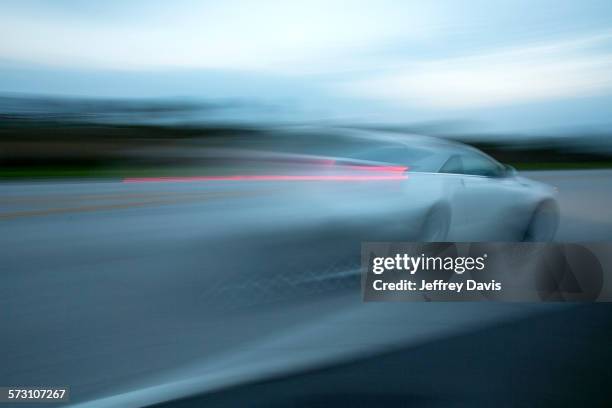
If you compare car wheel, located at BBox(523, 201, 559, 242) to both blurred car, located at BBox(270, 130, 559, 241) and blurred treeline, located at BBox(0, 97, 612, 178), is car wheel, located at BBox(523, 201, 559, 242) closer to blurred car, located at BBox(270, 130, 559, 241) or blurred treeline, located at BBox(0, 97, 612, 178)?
blurred car, located at BBox(270, 130, 559, 241)

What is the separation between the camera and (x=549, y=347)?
330cm

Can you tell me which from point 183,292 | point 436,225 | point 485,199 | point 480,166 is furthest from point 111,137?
point 485,199

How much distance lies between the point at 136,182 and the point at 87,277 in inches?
19.3

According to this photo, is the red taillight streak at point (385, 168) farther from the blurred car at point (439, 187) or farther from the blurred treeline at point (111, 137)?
the blurred treeline at point (111, 137)

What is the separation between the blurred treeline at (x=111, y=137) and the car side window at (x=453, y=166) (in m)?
0.72

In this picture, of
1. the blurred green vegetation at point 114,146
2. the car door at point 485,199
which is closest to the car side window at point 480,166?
the car door at point 485,199

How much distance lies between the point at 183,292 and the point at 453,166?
121 cm

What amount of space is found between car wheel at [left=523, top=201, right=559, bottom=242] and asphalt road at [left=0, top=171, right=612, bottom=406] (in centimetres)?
4

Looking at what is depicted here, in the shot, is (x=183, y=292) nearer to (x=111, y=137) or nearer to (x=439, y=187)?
(x=111, y=137)

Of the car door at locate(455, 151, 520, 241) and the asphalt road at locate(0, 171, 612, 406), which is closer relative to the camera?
the asphalt road at locate(0, 171, 612, 406)

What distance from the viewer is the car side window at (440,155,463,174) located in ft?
9.91

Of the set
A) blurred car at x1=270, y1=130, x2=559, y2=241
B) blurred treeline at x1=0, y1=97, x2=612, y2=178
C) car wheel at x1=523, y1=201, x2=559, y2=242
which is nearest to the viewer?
blurred treeline at x1=0, y1=97, x2=612, y2=178

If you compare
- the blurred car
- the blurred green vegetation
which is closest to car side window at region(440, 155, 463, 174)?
the blurred car

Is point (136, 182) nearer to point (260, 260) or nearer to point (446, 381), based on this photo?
point (260, 260)
